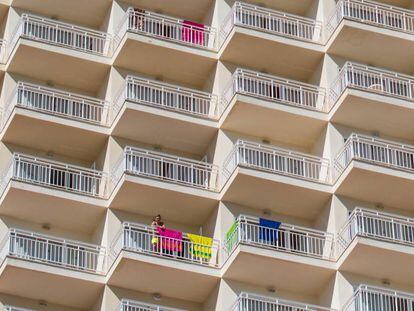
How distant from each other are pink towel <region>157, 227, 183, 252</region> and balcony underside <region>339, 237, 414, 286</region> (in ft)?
16.7

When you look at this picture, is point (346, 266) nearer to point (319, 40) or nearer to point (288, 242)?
point (288, 242)

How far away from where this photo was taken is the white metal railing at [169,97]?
64.8m

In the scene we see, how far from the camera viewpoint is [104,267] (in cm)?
6072

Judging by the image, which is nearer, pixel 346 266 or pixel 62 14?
pixel 346 266

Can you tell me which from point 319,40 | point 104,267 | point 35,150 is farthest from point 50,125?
point 319,40

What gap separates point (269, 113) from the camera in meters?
64.1

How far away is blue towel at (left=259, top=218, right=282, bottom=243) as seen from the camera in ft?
200

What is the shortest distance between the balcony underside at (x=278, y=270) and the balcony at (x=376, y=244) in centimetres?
81

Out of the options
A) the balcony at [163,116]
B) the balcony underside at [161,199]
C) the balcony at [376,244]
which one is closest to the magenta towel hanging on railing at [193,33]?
the balcony at [163,116]

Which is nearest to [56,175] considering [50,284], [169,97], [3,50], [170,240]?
[169,97]

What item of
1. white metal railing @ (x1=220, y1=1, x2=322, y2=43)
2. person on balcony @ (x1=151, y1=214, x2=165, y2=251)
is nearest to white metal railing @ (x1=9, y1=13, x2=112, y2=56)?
white metal railing @ (x1=220, y1=1, x2=322, y2=43)

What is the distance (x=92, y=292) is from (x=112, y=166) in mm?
5307

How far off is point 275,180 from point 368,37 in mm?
7281

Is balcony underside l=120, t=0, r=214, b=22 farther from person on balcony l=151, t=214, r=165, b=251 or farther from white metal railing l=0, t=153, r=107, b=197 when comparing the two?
person on balcony l=151, t=214, r=165, b=251
